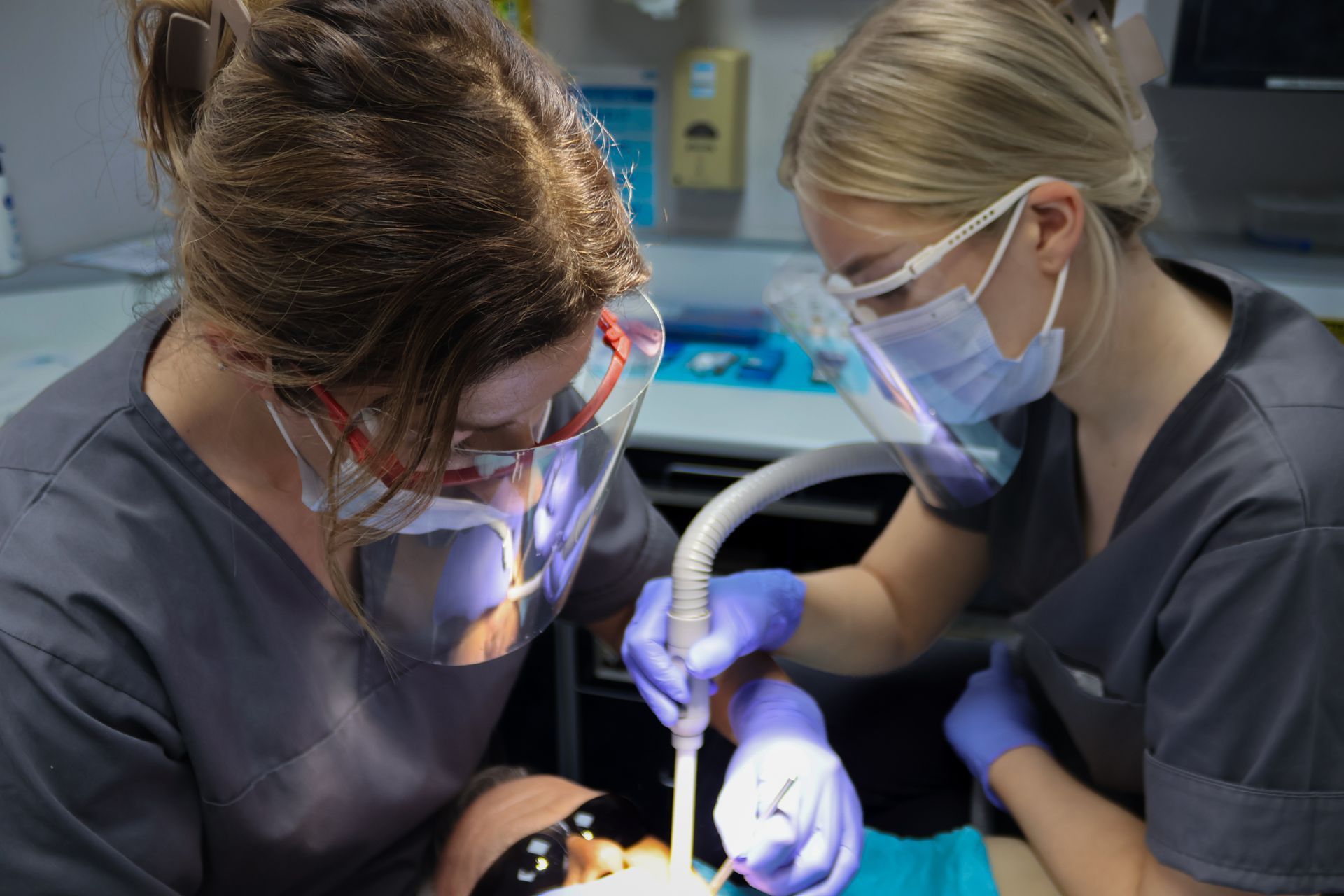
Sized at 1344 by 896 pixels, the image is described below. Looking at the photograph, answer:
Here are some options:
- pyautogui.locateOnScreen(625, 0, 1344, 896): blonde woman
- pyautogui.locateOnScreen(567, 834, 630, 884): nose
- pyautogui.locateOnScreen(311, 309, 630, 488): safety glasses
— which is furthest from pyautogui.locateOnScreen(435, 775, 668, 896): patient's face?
pyautogui.locateOnScreen(311, 309, 630, 488): safety glasses

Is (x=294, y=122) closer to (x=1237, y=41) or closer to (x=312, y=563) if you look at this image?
(x=312, y=563)

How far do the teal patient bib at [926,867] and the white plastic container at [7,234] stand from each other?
202 cm

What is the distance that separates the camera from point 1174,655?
3.22ft

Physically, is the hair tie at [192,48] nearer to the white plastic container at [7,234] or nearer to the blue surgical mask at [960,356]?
the blue surgical mask at [960,356]

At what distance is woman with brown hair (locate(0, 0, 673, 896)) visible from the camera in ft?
2.19

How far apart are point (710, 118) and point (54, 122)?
139 cm

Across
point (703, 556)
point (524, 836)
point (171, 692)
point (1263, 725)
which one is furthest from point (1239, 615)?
point (171, 692)

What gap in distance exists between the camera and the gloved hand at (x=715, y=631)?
1.04m

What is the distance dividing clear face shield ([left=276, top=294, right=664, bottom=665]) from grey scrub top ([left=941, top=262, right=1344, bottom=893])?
598 mm

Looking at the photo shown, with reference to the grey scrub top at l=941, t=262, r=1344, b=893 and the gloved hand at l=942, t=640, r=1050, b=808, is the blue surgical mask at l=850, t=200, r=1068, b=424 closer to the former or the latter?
the grey scrub top at l=941, t=262, r=1344, b=893

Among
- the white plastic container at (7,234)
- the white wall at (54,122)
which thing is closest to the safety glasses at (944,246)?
the white wall at (54,122)

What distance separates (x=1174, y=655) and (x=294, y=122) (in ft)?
3.04

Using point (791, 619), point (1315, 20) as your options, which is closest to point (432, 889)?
point (791, 619)

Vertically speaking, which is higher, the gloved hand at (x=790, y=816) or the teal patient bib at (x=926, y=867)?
the gloved hand at (x=790, y=816)
